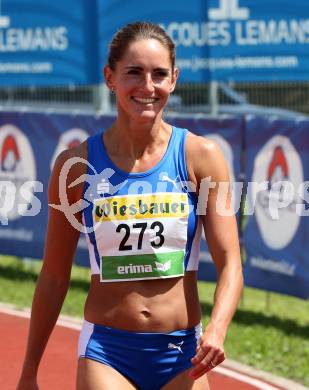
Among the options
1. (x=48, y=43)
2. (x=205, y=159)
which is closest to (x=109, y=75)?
(x=205, y=159)

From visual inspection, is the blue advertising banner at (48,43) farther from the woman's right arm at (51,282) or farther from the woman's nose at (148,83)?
the woman's nose at (148,83)

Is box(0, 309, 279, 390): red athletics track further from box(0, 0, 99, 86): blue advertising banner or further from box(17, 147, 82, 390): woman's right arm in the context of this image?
box(0, 0, 99, 86): blue advertising banner

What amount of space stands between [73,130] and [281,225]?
3061mm

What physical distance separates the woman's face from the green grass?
167 inches

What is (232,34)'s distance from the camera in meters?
12.4

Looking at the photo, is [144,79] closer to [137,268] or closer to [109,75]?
[109,75]

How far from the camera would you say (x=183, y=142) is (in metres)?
3.96

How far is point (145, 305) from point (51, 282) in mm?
415

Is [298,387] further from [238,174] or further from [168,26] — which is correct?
[168,26]

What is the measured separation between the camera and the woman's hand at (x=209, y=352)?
11.6 feet

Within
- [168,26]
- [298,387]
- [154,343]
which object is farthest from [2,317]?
[154,343]

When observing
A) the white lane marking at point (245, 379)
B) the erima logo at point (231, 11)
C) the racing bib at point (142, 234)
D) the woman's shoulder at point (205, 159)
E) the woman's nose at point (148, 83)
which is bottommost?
the white lane marking at point (245, 379)

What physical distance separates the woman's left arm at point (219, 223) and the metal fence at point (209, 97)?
30.9 ft

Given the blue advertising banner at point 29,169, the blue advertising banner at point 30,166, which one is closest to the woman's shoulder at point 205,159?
the blue advertising banner at point 30,166
